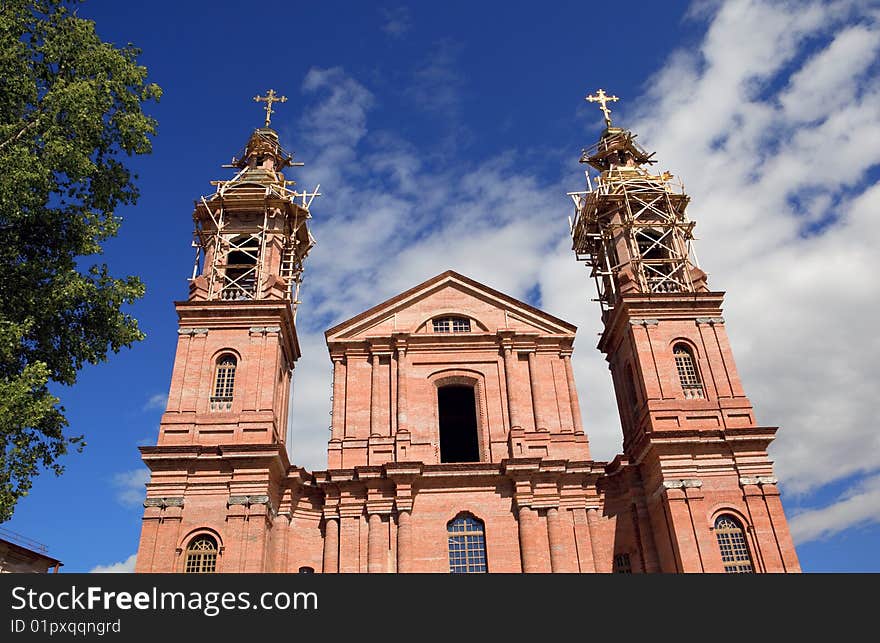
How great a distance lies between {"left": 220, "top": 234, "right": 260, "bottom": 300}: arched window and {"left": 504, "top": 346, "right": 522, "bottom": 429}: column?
10070mm

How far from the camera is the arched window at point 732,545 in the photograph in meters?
Result: 21.8

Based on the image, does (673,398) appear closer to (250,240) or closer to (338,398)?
(338,398)

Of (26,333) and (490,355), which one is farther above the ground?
(490,355)

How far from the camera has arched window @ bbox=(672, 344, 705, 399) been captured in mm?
25156

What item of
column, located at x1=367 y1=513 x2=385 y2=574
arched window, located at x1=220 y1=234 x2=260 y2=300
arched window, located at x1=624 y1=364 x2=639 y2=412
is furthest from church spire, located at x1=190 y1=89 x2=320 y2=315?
arched window, located at x1=624 y1=364 x2=639 y2=412

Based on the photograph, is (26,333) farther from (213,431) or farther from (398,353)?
(398,353)

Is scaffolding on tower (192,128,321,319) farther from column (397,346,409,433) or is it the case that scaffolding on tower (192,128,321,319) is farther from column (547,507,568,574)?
column (547,507,568,574)

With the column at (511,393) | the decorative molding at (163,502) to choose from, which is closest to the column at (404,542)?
the column at (511,393)

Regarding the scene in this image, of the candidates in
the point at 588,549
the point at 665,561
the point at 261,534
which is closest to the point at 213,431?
the point at 261,534

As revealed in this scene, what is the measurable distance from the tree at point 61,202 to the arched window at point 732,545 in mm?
17794

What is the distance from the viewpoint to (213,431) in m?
23.7

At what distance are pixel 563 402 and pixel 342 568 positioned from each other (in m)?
9.67

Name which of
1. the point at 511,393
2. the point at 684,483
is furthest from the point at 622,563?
the point at 511,393

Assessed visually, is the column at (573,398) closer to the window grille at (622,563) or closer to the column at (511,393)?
the column at (511,393)
